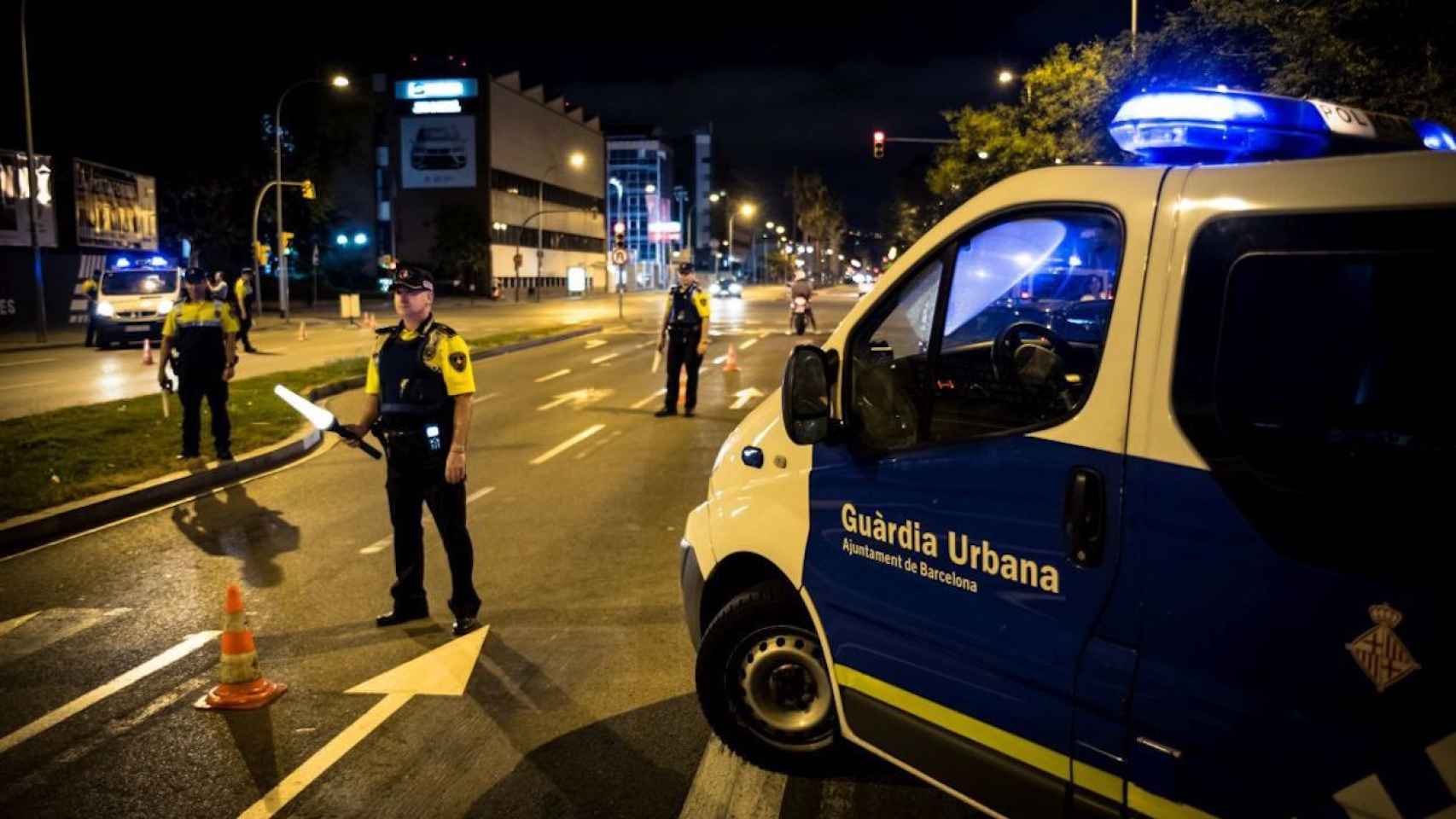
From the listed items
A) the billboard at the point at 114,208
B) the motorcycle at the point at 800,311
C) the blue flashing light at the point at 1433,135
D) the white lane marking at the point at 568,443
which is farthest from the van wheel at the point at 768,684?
the billboard at the point at 114,208

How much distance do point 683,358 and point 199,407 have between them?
5.59m

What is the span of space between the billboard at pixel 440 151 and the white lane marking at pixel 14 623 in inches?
3108

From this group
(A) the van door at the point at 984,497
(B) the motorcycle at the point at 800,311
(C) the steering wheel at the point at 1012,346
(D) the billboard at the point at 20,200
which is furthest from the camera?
(D) the billboard at the point at 20,200

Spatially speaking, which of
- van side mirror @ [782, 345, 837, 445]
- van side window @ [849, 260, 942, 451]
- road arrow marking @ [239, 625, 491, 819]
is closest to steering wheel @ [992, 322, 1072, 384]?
van side window @ [849, 260, 942, 451]

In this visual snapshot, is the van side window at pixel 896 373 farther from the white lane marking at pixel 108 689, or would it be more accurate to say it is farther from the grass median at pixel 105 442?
the grass median at pixel 105 442

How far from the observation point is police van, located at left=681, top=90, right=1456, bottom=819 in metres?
2.33

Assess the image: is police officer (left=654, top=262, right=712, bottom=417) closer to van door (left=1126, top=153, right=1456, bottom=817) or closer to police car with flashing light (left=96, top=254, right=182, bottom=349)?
van door (left=1126, top=153, right=1456, bottom=817)

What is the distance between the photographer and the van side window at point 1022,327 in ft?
10.2

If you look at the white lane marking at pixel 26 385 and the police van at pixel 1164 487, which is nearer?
the police van at pixel 1164 487

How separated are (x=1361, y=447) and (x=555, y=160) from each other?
96.7m

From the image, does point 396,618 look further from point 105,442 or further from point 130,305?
point 130,305

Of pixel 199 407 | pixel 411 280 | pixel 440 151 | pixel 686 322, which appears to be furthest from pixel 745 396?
pixel 440 151

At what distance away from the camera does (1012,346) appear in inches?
147

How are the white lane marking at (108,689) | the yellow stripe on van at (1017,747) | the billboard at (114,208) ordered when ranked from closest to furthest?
the yellow stripe on van at (1017,747) < the white lane marking at (108,689) < the billboard at (114,208)
